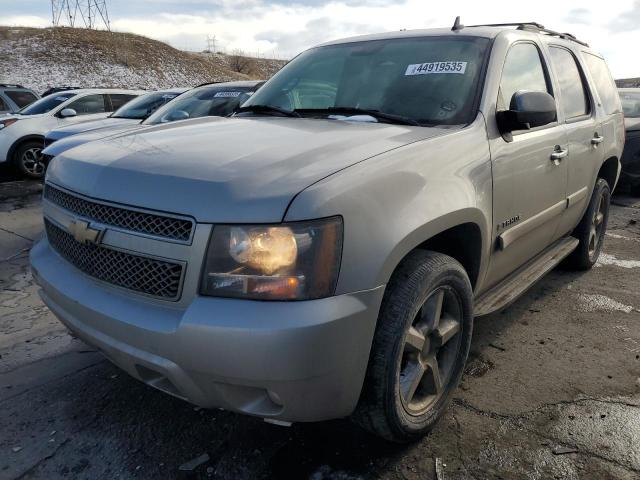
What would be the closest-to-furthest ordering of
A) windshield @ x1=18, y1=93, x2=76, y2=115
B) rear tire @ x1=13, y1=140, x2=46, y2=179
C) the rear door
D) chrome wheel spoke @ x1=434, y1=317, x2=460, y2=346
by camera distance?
1. chrome wheel spoke @ x1=434, y1=317, x2=460, y2=346
2. the rear door
3. rear tire @ x1=13, y1=140, x2=46, y2=179
4. windshield @ x1=18, y1=93, x2=76, y2=115

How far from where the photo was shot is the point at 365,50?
3.20 meters

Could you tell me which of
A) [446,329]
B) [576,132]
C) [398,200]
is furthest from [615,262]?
[398,200]

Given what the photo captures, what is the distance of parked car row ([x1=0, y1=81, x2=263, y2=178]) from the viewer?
6910mm

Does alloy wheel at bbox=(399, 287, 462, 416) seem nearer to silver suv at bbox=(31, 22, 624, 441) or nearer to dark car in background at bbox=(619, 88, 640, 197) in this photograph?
silver suv at bbox=(31, 22, 624, 441)

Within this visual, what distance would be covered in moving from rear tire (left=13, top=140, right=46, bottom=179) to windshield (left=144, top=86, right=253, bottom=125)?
3.99 meters

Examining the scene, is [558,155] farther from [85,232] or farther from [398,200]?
[85,232]

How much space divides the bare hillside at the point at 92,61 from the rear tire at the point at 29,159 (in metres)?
24.0

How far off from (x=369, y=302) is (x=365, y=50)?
199 cm

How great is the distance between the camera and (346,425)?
2461 mm

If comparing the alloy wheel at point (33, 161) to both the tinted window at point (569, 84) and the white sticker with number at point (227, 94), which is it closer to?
the white sticker with number at point (227, 94)

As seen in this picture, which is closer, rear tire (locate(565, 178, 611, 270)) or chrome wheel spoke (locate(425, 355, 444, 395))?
chrome wheel spoke (locate(425, 355, 444, 395))

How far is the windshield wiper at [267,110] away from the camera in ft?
9.84

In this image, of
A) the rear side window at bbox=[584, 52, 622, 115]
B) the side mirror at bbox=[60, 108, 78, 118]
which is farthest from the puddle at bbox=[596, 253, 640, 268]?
the side mirror at bbox=[60, 108, 78, 118]

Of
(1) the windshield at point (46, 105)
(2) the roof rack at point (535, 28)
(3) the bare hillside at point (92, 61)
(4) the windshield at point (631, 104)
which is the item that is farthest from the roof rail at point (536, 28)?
(3) the bare hillside at point (92, 61)
